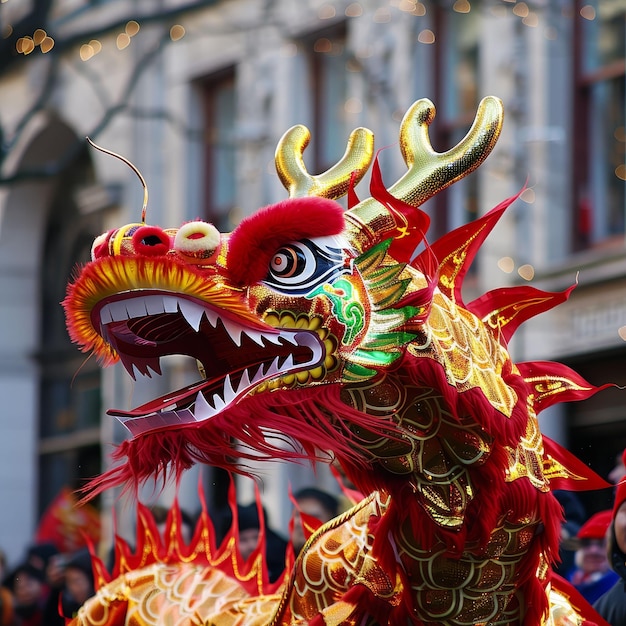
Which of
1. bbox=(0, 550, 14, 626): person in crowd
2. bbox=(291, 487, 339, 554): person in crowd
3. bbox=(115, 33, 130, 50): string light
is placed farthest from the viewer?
bbox=(115, 33, 130, 50): string light

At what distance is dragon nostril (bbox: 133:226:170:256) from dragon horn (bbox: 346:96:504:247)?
45 cm

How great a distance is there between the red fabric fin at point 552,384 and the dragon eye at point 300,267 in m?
0.59

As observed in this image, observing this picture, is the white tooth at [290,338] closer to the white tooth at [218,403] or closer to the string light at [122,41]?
the white tooth at [218,403]

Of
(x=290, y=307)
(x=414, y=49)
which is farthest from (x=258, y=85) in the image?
(x=290, y=307)

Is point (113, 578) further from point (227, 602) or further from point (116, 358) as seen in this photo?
point (116, 358)

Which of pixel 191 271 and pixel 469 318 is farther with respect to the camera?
pixel 469 318

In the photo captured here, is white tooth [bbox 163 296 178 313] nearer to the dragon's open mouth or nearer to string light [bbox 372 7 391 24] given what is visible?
A: the dragon's open mouth

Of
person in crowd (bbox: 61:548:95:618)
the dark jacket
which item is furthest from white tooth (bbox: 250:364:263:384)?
person in crowd (bbox: 61:548:95:618)

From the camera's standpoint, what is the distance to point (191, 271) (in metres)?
3.27

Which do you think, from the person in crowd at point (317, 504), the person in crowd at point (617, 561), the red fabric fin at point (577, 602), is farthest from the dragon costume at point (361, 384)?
the person in crowd at point (317, 504)

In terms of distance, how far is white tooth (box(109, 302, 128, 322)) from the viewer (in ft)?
10.8

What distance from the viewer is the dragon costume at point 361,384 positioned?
333 centimetres

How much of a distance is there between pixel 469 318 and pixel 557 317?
7.24 meters

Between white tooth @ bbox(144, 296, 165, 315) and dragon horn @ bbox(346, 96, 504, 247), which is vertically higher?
dragon horn @ bbox(346, 96, 504, 247)
